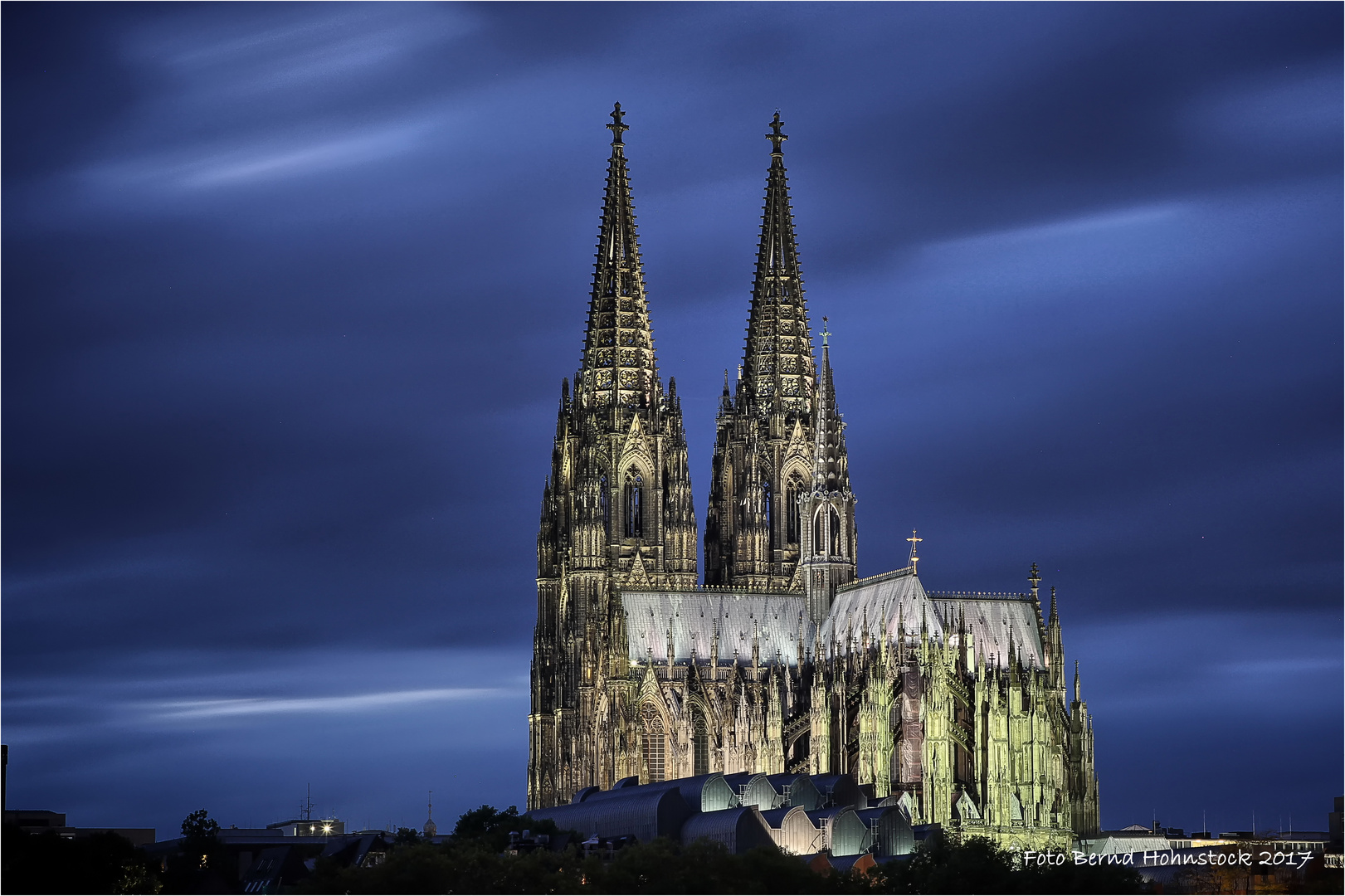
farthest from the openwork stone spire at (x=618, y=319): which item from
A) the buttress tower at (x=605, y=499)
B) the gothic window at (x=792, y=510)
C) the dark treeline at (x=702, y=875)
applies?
the dark treeline at (x=702, y=875)

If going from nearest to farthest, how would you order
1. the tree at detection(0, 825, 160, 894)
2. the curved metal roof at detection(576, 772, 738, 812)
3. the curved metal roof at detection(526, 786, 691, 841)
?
the tree at detection(0, 825, 160, 894) < the curved metal roof at detection(526, 786, 691, 841) < the curved metal roof at detection(576, 772, 738, 812)

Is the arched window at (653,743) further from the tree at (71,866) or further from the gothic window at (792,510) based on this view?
the tree at (71,866)

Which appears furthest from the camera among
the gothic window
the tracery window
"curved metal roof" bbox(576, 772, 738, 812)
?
the gothic window

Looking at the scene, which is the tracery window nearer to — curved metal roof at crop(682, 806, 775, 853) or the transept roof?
the transept roof

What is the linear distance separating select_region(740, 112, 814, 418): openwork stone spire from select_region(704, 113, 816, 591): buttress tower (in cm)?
5

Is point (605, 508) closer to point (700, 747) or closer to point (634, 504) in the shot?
point (634, 504)

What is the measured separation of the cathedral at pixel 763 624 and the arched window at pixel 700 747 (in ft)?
0.38

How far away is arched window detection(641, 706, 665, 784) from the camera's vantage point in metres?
137

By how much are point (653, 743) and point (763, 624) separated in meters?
9.47

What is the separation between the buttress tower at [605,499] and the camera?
143m

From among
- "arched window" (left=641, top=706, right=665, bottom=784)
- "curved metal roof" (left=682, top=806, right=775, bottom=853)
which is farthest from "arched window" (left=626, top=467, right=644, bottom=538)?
"curved metal roof" (left=682, top=806, right=775, bottom=853)

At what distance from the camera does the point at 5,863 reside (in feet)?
378

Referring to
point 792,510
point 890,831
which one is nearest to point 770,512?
point 792,510

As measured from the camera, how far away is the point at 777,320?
154 meters
